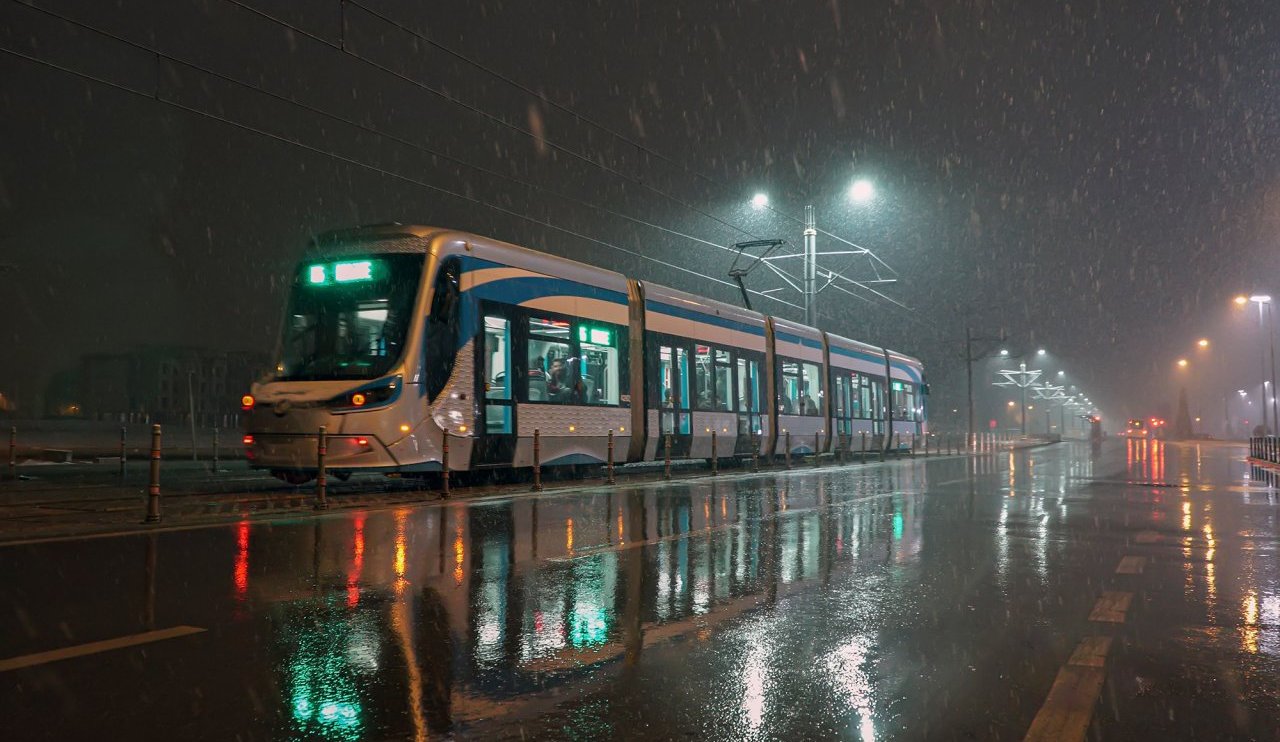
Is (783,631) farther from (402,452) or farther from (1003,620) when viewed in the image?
(402,452)

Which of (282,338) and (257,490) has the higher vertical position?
(282,338)

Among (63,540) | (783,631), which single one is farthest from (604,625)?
(63,540)

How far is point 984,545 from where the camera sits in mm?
9070

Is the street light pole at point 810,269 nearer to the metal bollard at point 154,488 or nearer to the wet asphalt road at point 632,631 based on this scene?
the wet asphalt road at point 632,631

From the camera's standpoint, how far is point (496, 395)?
15273 mm

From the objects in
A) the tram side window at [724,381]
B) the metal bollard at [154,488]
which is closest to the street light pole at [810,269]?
the tram side window at [724,381]

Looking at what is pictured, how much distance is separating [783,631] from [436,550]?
4.08 meters

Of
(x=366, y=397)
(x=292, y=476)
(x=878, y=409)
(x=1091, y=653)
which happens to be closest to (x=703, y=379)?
(x=292, y=476)

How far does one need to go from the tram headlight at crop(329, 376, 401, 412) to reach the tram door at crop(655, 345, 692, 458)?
7.69 meters

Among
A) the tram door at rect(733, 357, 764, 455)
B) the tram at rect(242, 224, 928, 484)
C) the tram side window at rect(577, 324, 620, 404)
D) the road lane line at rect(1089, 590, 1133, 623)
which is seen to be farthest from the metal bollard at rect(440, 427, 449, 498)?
the tram door at rect(733, 357, 764, 455)

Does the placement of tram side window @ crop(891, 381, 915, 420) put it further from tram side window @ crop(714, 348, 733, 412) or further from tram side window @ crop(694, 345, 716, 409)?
tram side window @ crop(694, 345, 716, 409)

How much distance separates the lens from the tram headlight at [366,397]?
13.2m

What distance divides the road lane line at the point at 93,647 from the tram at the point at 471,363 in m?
8.33

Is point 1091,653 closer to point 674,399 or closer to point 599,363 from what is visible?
point 599,363
